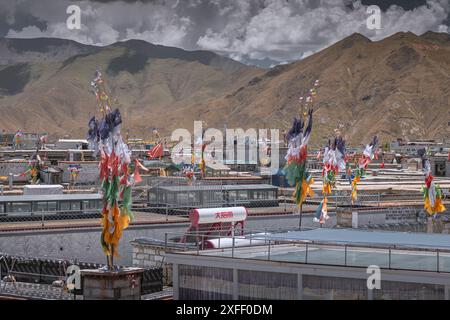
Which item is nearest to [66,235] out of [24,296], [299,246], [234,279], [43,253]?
[43,253]

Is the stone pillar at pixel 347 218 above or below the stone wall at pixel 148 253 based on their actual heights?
above

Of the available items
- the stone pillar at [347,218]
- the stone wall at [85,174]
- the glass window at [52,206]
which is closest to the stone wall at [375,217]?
the stone pillar at [347,218]

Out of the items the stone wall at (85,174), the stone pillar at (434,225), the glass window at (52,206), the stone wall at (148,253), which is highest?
the stone wall at (85,174)

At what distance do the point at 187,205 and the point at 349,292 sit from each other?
101 feet

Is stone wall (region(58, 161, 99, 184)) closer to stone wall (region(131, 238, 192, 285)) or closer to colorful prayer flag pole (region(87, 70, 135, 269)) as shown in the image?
stone wall (region(131, 238, 192, 285))

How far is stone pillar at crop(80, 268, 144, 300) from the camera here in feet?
79.3

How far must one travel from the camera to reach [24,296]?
31406mm

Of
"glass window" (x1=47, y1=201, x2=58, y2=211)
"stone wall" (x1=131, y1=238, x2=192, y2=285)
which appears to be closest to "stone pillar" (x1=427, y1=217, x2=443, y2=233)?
"stone wall" (x1=131, y1=238, x2=192, y2=285)

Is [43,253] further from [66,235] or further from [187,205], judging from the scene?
[187,205]

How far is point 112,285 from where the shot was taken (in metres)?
24.2

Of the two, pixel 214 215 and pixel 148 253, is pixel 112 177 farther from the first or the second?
pixel 214 215

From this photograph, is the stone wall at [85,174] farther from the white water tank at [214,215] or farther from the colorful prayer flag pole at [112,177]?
the colorful prayer flag pole at [112,177]

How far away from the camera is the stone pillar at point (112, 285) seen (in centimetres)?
2416

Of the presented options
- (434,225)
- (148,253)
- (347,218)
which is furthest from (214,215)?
(434,225)
